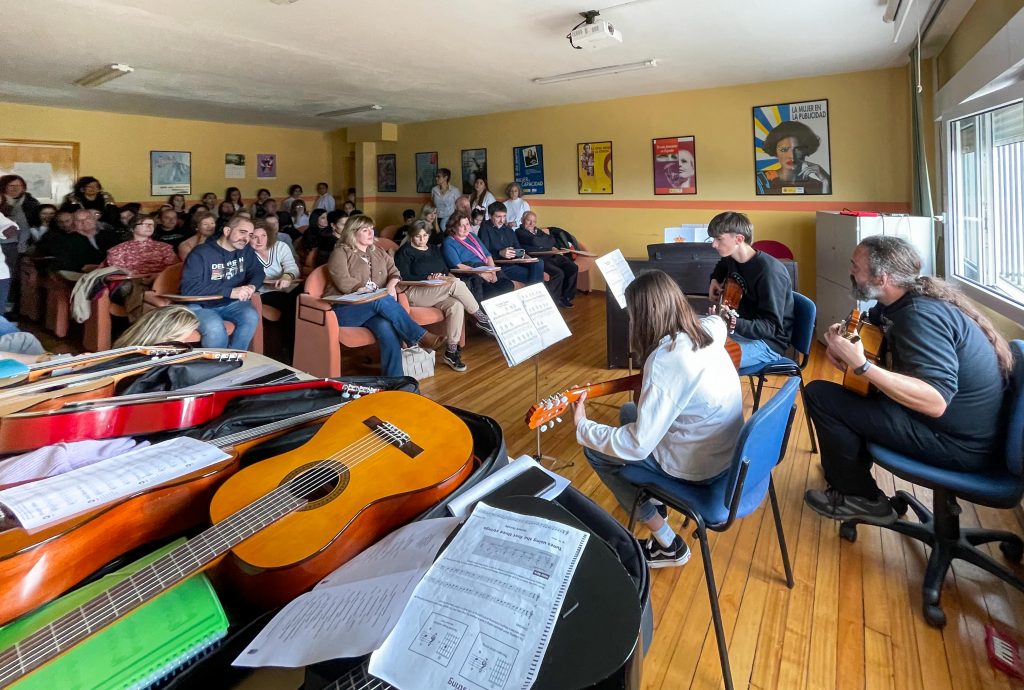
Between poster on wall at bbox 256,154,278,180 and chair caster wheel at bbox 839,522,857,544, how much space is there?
392 inches

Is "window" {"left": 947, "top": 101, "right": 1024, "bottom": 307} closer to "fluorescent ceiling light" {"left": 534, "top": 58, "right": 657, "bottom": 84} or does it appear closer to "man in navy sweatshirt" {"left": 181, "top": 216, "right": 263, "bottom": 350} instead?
"fluorescent ceiling light" {"left": 534, "top": 58, "right": 657, "bottom": 84}

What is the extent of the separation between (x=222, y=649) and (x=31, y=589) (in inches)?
9.7

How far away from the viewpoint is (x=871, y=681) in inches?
60.2

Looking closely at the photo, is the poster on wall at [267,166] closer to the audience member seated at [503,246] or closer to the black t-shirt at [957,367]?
the audience member seated at [503,246]

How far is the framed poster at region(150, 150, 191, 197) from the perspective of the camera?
8440 millimetres

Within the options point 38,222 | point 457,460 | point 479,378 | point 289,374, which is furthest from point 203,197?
point 457,460

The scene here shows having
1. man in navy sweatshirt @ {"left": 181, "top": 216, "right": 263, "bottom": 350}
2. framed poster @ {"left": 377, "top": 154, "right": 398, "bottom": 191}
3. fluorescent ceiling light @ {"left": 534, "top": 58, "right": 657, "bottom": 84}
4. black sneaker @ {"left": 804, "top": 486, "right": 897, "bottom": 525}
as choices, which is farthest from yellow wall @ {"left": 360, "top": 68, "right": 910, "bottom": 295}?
man in navy sweatshirt @ {"left": 181, "top": 216, "right": 263, "bottom": 350}

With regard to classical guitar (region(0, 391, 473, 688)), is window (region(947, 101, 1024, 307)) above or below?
above

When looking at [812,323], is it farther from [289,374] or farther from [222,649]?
[222,649]

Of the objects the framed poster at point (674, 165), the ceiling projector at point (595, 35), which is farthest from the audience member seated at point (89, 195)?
the framed poster at point (674, 165)

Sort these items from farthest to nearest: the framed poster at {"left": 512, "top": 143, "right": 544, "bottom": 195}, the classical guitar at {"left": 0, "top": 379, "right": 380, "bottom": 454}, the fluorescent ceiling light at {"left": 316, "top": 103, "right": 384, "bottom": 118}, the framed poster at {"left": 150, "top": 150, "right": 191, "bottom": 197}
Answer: the framed poster at {"left": 150, "top": 150, "right": 191, "bottom": 197}, the framed poster at {"left": 512, "top": 143, "right": 544, "bottom": 195}, the fluorescent ceiling light at {"left": 316, "top": 103, "right": 384, "bottom": 118}, the classical guitar at {"left": 0, "top": 379, "right": 380, "bottom": 454}

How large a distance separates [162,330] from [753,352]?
250 centimetres

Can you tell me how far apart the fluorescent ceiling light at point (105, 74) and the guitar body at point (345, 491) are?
5672 millimetres

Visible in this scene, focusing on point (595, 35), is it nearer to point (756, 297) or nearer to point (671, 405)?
point (756, 297)
